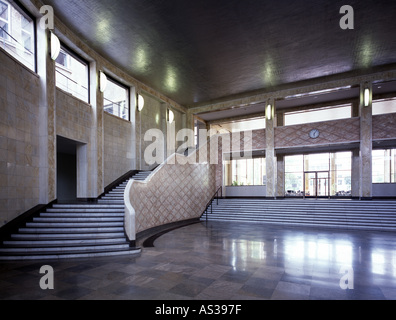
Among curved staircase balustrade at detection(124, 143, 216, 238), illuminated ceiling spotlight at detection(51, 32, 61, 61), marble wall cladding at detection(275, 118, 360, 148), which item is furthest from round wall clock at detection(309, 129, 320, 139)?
illuminated ceiling spotlight at detection(51, 32, 61, 61)

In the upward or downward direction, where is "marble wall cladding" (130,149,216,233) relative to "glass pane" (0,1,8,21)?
downward

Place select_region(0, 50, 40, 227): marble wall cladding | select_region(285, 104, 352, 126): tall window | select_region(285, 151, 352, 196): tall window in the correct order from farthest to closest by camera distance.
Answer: select_region(285, 151, 352, 196): tall window < select_region(285, 104, 352, 126): tall window < select_region(0, 50, 40, 227): marble wall cladding

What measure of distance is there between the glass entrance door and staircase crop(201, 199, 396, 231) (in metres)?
4.14

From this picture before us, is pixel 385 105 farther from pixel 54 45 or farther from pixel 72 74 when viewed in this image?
pixel 54 45

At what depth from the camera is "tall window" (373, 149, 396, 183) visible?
13.1m

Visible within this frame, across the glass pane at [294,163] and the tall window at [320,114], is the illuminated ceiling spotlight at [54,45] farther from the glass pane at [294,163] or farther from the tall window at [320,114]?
the glass pane at [294,163]

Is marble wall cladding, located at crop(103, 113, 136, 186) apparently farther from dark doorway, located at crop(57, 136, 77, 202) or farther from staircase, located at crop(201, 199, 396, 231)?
staircase, located at crop(201, 199, 396, 231)

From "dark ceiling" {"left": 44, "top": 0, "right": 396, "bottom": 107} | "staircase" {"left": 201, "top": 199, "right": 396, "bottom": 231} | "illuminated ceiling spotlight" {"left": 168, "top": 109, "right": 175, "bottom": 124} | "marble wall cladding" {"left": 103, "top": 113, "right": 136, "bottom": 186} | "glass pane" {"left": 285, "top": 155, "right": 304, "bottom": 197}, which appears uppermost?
"dark ceiling" {"left": 44, "top": 0, "right": 396, "bottom": 107}

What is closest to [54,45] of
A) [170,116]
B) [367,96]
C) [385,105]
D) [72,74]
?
[72,74]

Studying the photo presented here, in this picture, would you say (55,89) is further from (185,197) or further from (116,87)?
(185,197)

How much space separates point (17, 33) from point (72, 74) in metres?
2.44

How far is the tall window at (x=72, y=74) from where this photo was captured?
28.8 feet

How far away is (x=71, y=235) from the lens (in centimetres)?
612
